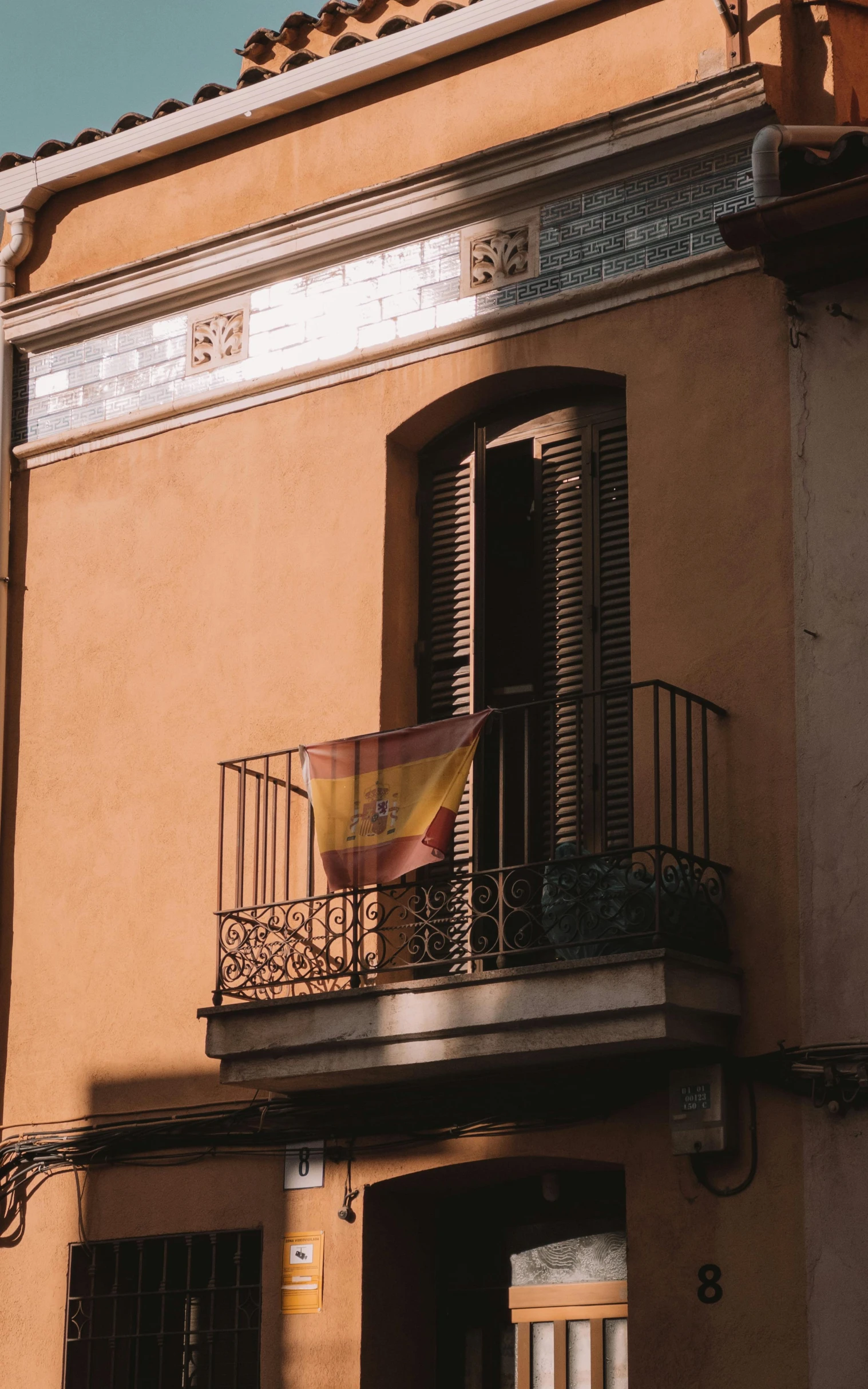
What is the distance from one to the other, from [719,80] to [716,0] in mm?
518

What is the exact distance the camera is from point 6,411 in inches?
508

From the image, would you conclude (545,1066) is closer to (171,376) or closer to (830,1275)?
(830,1275)

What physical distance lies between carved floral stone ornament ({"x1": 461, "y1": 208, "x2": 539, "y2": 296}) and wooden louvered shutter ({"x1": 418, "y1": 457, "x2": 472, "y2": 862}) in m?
0.94

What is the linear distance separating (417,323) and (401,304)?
161 millimetres

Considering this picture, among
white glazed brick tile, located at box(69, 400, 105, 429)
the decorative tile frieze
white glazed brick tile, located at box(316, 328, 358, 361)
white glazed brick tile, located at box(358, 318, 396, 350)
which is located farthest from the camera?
white glazed brick tile, located at box(69, 400, 105, 429)

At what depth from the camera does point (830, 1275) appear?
9.10m

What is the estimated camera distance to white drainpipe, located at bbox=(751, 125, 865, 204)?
10.1 m

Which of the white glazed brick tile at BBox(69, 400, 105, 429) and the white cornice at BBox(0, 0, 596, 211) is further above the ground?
the white cornice at BBox(0, 0, 596, 211)

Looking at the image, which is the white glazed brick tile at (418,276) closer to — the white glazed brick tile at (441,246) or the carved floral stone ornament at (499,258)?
the white glazed brick tile at (441,246)

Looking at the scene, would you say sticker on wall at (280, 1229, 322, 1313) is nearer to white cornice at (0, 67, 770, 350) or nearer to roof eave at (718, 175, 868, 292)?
roof eave at (718, 175, 868, 292)

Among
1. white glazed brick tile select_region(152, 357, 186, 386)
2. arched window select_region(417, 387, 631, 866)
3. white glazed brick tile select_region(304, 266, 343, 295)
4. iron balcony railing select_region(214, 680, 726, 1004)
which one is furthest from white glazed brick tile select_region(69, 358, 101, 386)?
iron balcony railing select_region(214, 680, 726, 1004)

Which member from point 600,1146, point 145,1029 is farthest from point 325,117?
point 600,1146

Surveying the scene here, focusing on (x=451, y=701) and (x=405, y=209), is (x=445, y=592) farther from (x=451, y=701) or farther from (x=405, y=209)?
(x=405, y=209)

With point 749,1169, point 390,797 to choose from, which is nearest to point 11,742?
point 390,797
